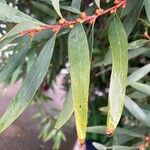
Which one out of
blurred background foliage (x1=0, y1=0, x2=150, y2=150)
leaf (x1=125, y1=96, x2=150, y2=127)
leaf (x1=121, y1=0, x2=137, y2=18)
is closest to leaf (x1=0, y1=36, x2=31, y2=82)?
blurred background foliage (x1=0, y1=0, x2=150, y2=150)

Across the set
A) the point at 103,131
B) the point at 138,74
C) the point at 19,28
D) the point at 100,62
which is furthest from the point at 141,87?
the point at 19,28

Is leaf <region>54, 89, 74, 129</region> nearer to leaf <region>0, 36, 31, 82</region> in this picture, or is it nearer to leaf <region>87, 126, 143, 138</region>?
leaf <region>0, 36, 31, 82</region>

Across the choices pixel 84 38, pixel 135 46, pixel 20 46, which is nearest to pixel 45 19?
pixel 135 46

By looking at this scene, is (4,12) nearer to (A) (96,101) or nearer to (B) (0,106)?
(B) (0,106)

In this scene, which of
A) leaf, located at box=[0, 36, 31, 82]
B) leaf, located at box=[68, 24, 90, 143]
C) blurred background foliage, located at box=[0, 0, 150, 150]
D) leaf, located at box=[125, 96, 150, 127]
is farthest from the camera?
leaf, located at box=[125, 96, 150, 127]

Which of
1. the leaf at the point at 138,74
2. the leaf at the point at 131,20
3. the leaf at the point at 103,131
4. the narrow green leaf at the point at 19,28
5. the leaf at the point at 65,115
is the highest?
the narrow green leaf at the point at 19,28

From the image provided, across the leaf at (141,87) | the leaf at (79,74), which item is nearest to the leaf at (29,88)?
the leaf at (79,74)

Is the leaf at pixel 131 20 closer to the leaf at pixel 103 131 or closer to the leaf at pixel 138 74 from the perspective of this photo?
the leaf at pixel 138 74
